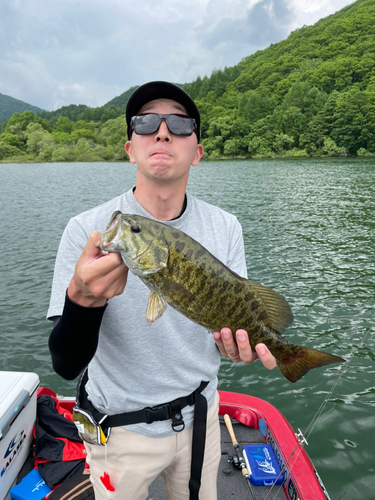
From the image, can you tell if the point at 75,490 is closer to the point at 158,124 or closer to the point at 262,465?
the point at 262,465

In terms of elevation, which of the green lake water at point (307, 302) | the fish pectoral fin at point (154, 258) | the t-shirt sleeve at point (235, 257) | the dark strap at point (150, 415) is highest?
the fish pectoral fin at point (154, 258)

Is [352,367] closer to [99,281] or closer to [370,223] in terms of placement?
[99,281]

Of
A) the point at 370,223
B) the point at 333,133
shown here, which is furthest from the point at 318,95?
the point at 370,223

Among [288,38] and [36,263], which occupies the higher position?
[288,38]

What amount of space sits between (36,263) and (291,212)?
17.2 metres

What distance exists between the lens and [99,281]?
1.85 meters

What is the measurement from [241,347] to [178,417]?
2.14ft

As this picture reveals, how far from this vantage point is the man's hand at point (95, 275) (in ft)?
5.98

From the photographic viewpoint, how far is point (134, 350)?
2.30m

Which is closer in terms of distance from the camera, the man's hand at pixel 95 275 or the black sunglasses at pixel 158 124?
the man's hand at pixel 95 275

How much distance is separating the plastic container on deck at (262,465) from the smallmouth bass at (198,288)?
247 cm

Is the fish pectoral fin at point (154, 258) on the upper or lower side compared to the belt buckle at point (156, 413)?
upper

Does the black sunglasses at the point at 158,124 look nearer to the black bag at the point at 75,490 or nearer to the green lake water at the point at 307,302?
the black bag at the point at 75,490

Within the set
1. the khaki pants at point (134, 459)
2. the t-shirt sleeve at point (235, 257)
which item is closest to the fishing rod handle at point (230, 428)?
the khaki pants at point (134, 459)
